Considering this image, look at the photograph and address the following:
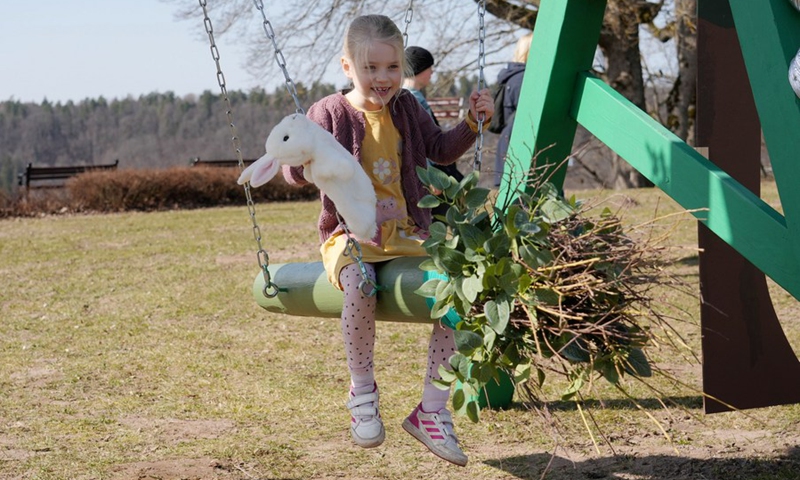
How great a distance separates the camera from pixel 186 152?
137 feet

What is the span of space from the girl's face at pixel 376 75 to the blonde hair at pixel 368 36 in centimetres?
1

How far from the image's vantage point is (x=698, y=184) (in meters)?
2.93

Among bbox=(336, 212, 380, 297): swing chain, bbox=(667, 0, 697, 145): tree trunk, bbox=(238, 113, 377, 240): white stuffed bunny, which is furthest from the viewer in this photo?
bbox=(667, 0, 697, 145): tree trunk

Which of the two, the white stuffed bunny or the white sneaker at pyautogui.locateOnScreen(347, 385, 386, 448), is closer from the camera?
the white stuffed bunny

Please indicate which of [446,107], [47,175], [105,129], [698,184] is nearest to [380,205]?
[698,184]

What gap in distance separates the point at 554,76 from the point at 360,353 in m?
1.24

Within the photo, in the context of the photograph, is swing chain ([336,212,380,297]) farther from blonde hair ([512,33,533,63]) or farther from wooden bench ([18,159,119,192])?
wooden bench ([18,159,119,192])

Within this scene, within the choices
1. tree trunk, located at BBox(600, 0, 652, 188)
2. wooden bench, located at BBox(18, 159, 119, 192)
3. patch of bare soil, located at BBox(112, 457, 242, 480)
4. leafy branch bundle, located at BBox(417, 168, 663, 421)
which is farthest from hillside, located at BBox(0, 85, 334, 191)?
leafy branch bundle, located at BBox(417, 168, 663, 421)

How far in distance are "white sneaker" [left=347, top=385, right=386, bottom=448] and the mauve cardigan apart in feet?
1.95

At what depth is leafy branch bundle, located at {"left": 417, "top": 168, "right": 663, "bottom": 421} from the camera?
262cm

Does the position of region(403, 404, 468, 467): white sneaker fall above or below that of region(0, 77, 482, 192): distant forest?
below

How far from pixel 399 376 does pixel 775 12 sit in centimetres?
345

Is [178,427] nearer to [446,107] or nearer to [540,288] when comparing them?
[540,288]

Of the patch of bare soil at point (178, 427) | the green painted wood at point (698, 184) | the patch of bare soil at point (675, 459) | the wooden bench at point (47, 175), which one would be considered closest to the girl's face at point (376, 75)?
the green painted wood at point (698, 184)
